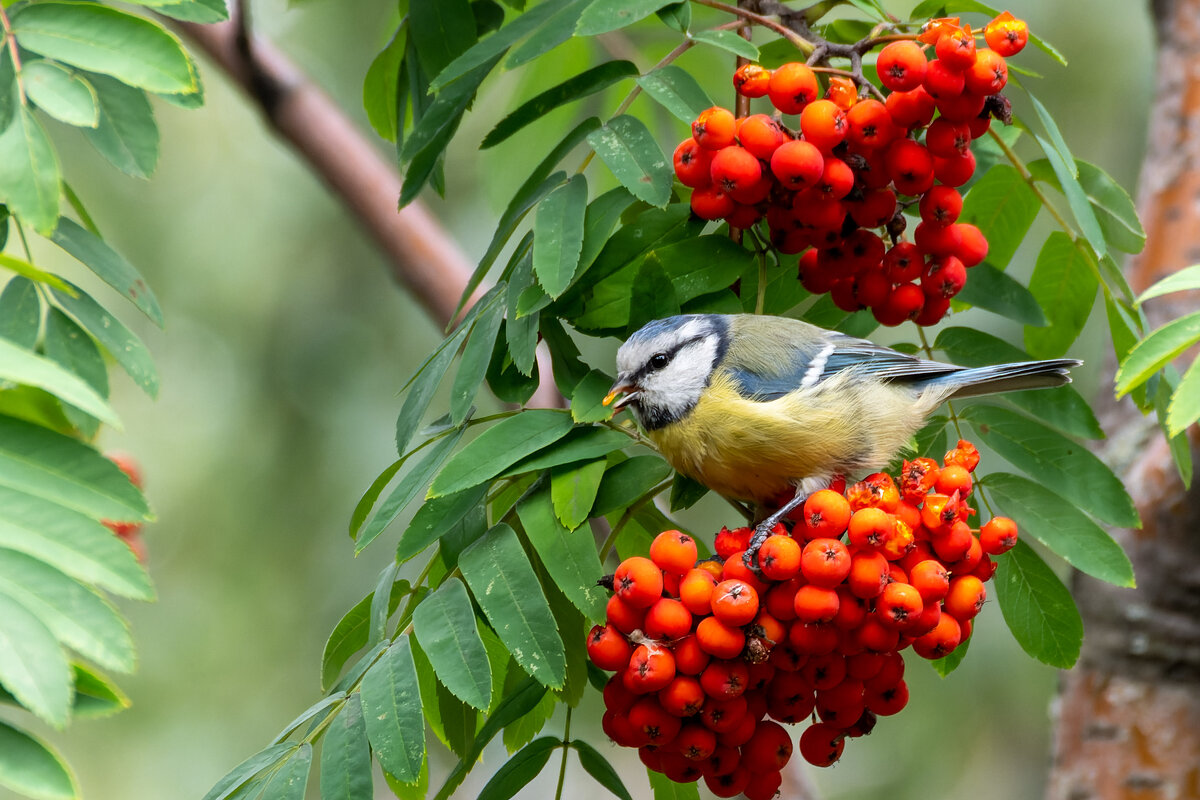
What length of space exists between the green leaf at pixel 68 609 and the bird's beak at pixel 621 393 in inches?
34.4

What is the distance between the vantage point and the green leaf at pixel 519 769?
5.83 feet

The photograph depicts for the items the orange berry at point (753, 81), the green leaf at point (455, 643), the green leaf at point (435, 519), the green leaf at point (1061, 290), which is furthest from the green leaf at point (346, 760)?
the green leaf at point (1061, 290)

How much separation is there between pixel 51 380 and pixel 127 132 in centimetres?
66

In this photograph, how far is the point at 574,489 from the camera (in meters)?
1.67

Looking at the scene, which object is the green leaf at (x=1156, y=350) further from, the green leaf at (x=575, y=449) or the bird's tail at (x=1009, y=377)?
the green leaf at (x=575, y=449)

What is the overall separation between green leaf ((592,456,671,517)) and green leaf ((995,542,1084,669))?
0.61 m

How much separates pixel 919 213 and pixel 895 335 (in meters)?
3.33

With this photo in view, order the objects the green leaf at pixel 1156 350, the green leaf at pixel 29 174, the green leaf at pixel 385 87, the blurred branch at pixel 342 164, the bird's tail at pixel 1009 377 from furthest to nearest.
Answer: the blurred branch at pixel 342 164 < the green leaf at pixel 385 87 < the bird's tail at pixel 1009 377 < the green leaf at pixel 1156 350 < the green leaf at pixel 29 174

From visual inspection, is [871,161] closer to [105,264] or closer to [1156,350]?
[1156,350]

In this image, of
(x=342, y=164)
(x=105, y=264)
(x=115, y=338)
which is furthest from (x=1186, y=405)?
(x=342, y=164)

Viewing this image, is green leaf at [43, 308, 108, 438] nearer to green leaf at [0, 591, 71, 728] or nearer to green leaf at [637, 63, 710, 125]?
green leaf at [0, 591, 71, 728]

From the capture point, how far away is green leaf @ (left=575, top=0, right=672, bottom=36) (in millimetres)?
1684

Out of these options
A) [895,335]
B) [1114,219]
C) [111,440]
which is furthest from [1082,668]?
[111,440]

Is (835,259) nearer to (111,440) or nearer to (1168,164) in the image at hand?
(1168,164)
